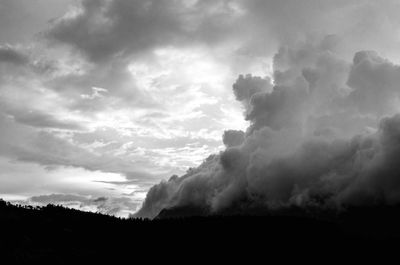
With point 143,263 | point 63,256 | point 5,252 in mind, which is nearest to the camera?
point 5,252

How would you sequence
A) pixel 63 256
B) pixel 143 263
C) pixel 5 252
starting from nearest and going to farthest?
pixel 5 252 → pixel 63 256 → pixel 143 263

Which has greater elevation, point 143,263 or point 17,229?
point 17,229

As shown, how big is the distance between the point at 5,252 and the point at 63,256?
1084 inches

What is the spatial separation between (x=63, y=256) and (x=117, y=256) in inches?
1103

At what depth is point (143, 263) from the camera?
194875 mm

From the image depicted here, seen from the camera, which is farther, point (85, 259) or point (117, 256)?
point (117, 256)

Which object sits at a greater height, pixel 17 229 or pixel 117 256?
pixel 17 229

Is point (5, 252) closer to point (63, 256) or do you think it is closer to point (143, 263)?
point (63, 256)

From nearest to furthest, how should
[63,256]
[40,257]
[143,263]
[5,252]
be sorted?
[5,252] → [40,257] → [63,256] → [143,263]

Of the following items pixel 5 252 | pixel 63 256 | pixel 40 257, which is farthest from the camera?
pixel 63 256

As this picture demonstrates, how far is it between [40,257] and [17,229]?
128ft

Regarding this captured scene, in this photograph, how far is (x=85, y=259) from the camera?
180500 mm

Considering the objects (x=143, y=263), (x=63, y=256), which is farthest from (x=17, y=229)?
(x=143, y=263)

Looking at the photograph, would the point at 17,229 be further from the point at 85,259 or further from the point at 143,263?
the point at 143,263
